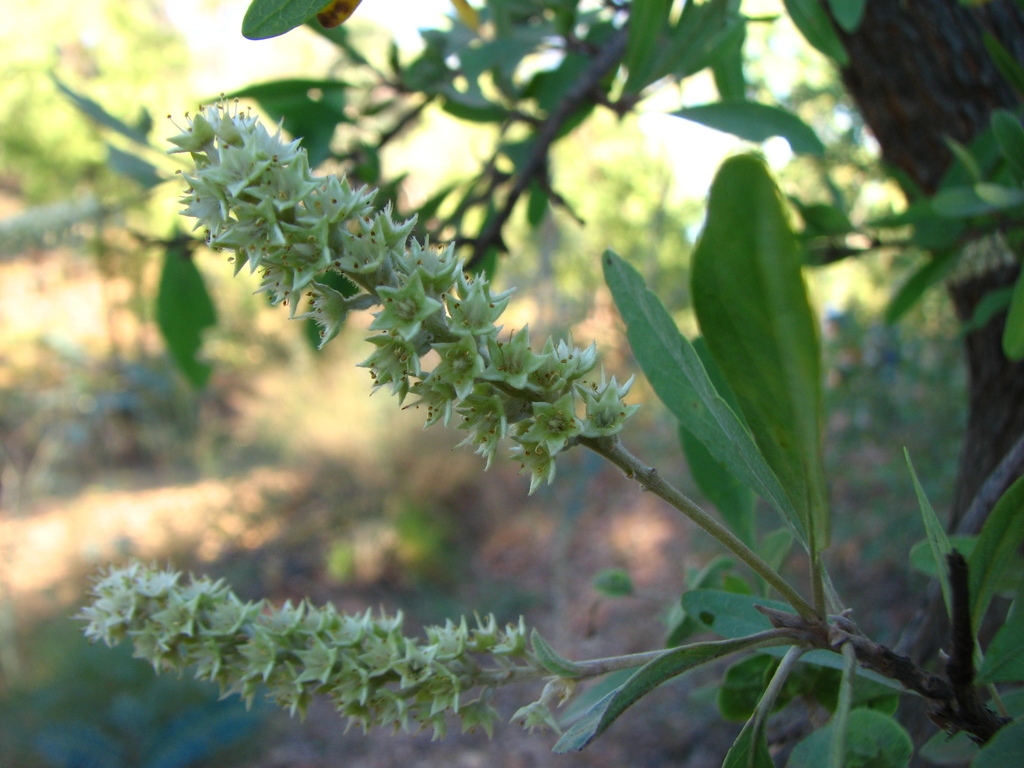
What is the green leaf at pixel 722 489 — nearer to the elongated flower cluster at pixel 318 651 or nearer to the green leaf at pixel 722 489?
the green leaf at pixel 722 489

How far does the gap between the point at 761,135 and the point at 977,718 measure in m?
0.97

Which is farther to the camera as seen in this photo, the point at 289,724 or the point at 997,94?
the point at 289,724

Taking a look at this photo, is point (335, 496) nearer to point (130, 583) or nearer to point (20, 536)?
point (20, 536)

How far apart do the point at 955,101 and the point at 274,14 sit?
5.15ft

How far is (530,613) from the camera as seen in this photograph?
6.02 m

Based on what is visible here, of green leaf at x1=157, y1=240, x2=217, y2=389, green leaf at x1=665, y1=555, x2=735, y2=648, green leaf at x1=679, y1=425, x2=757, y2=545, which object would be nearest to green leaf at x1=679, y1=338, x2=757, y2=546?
green leaf at x1=679, y1=425, x2=757, y2=545

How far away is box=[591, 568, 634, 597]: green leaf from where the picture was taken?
1.30 m

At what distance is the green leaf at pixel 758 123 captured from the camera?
4.20 feet

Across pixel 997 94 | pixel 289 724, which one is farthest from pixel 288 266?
pixel 289 724

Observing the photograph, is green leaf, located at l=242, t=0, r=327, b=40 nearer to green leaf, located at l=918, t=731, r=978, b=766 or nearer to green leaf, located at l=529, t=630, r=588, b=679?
green leaf, located at l=529, t=630, r=588, b=679

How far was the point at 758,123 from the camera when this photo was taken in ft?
4.22

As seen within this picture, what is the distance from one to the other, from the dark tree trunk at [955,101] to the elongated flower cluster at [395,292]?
1.24 metres

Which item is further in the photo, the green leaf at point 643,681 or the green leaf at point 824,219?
the green leaf at point 824,219

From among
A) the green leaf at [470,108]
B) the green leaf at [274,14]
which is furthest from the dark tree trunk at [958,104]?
the green leaf at [274,14]
